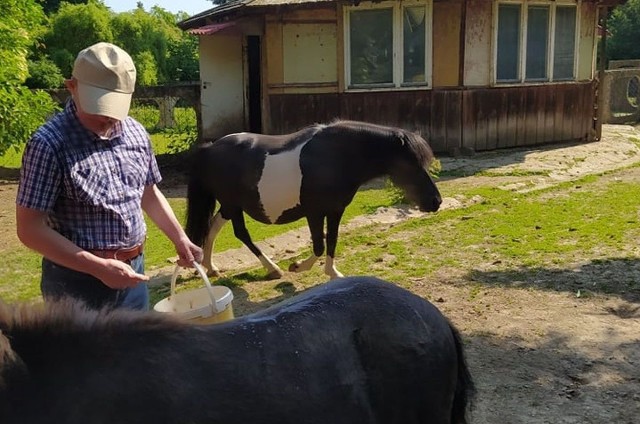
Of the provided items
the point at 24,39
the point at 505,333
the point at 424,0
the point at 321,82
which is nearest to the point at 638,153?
the point at 424,0

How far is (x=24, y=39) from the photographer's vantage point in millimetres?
9680

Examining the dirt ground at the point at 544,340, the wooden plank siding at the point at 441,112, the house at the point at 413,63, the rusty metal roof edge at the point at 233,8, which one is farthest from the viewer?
the wooden plank siding at the point at 441,112

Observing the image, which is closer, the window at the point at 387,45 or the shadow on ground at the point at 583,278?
the shadow on ground at the point at 583,278

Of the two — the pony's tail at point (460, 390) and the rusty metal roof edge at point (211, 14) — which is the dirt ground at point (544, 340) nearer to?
the pony's tail at point (460, 390)

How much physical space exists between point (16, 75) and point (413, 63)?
6954 millimetres

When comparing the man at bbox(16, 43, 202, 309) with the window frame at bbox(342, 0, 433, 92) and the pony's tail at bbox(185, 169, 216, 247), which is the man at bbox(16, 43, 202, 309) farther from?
the window frame at bbox(342, 0, 433, 92)

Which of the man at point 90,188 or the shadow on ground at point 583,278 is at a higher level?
the man at point 90,188

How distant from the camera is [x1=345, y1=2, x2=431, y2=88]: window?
12508 millimetres

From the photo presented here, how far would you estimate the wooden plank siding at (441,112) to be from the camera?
505 inches

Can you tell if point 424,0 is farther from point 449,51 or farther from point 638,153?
point 638,153

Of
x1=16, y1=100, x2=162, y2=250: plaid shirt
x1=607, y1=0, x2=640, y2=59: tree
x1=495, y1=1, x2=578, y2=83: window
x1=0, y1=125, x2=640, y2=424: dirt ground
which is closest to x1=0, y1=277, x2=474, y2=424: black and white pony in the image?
x1=16, y1=100, x2=162, y2=250: plaid shirt

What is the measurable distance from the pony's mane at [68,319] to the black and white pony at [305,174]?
3.98 meters

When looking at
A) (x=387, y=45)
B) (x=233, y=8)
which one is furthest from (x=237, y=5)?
(x=387, y=45)

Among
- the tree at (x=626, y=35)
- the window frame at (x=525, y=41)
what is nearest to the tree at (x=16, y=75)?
the window frame at (x=525, y=41)
